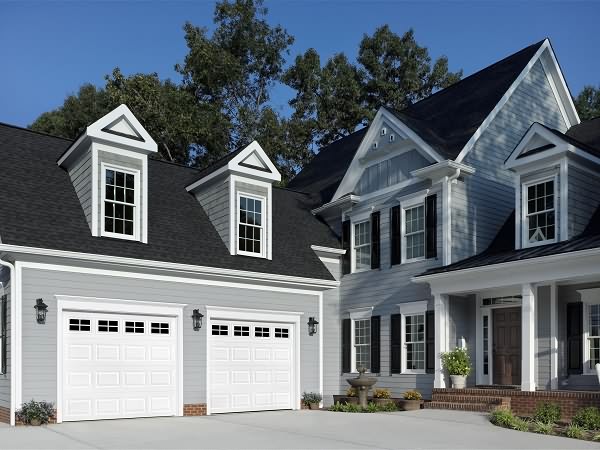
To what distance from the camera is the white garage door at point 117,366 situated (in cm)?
1466

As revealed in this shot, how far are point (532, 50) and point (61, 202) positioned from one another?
14.7m

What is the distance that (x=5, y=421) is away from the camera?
46.2ft

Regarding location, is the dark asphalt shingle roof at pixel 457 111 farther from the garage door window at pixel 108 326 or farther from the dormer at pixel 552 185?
the garage door window at pixel 108 326

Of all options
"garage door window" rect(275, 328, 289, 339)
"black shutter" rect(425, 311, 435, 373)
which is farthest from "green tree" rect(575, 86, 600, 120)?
"garage door window" rect(275, 328, 289, 339)

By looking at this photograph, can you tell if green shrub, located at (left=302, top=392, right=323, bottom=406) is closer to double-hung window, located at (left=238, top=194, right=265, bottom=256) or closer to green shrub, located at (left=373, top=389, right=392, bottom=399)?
green shrub, located at (left=373, top=389, right=392, bottom=399)

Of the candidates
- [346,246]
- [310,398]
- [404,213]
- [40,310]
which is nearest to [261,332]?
[310,398]

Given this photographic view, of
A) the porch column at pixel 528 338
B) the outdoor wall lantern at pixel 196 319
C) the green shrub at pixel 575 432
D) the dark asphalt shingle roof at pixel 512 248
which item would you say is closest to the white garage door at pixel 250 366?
the outdoor wall lantern at pixel 196 319

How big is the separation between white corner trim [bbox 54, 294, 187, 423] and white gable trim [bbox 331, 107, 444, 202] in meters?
7.96

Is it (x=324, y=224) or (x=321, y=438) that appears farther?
(x=324, y=224)

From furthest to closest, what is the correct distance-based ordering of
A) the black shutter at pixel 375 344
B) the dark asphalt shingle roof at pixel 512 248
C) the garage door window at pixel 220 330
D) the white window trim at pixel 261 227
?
the black shutter at pixel 375 344 < the white window trim at pixel 261 227 < the garage door window at pixel 220 330 < the dark asphalt shingle roof at pixel 512 248

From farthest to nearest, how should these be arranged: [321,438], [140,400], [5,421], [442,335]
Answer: [442,335] → [140,400] → [5,421] → [321,438]

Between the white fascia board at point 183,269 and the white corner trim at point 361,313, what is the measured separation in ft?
6.97

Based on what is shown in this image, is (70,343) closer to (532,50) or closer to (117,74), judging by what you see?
(532,50)

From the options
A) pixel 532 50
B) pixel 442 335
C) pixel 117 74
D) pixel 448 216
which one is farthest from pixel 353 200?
pixel 117 74
